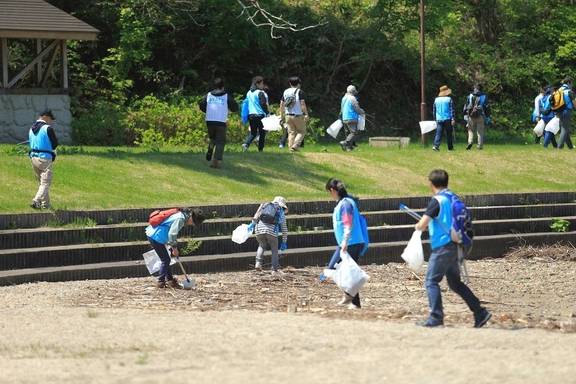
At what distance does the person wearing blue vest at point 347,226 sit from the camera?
14.6m

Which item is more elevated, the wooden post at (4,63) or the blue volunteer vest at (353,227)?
the wooden post at (4,63)

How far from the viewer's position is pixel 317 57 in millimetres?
36375

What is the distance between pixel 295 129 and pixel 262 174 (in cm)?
346

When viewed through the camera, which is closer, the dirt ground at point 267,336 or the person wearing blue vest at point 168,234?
the dirt ground at point 267,336

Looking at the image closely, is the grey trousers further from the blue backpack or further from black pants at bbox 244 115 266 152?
black pants at bbox 244 115 266 152

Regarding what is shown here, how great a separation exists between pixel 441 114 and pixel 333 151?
9.03 feet

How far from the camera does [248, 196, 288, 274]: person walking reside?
17.8 meters

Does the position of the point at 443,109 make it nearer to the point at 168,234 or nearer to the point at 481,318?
the point at 168,234

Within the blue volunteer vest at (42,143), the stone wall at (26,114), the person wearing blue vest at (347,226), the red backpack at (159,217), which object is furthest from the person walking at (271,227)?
the stone wall at (26,114)

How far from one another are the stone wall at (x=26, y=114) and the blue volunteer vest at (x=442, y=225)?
16071 mm

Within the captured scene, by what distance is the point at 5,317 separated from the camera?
13.2m

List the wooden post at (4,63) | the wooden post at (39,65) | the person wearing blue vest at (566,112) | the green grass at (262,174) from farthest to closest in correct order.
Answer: the person wearing blue vest at (566,112) → the wooden post at (39,65) → the wooden post at (4,63) → the green grass at (262,174)

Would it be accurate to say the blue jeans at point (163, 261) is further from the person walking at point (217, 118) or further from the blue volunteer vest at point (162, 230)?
the person walking at point (217, 118)

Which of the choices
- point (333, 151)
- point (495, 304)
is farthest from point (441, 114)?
point (495, 304)
